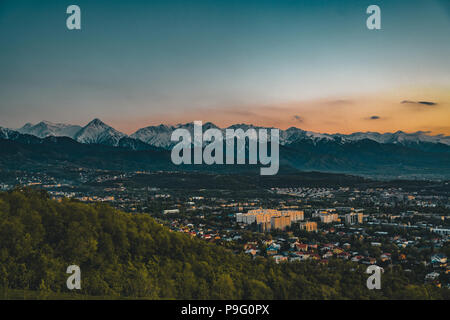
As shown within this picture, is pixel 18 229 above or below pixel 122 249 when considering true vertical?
above

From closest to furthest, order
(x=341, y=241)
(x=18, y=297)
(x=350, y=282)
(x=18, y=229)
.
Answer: (x=18, y=297) < (x=18, y=229) < (x=350, y=282) < (x=341, y=241)

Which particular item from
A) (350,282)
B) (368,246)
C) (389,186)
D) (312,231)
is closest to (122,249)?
(350,282)

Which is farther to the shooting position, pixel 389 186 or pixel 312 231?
pixel 389 186

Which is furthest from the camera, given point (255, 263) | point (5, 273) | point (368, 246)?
point (368, 246)
